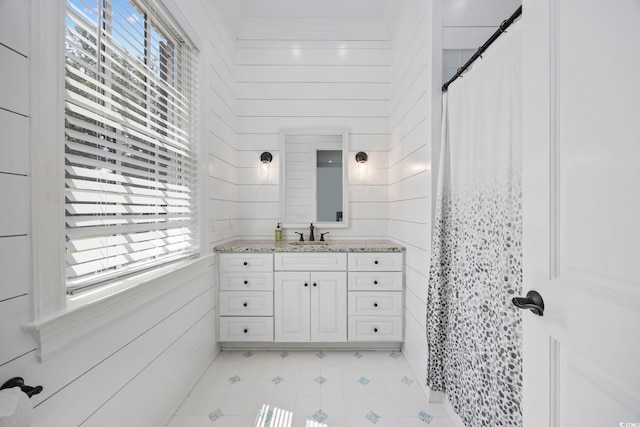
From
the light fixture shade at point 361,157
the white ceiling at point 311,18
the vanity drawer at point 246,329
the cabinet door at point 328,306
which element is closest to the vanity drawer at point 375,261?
the cabinet door at point 328,306

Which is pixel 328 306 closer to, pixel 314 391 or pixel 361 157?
pixel 314 391

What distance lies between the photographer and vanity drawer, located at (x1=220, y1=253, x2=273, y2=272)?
7.31 feet

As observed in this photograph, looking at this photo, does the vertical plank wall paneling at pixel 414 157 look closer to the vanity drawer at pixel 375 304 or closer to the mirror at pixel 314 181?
the vanity drawer at pixel 375 304

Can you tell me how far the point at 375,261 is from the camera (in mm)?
2248

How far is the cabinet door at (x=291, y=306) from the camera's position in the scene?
88.4 inches

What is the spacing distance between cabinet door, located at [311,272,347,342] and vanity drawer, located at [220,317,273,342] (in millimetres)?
383

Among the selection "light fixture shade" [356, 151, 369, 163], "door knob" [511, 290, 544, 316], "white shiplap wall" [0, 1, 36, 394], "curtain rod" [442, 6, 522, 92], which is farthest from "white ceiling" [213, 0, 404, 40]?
"door knob" [511, 290, 544, 316]

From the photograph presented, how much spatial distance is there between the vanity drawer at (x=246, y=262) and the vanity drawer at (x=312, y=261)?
0.08 metres

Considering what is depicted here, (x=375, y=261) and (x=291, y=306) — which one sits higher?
(x=375, y=261)

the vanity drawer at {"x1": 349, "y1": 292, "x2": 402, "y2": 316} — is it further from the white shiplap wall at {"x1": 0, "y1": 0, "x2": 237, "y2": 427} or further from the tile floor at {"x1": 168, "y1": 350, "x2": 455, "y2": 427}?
the white shiplap wall at {"x1": 0, "y1": 0, "x2": 237, "y2": 427}

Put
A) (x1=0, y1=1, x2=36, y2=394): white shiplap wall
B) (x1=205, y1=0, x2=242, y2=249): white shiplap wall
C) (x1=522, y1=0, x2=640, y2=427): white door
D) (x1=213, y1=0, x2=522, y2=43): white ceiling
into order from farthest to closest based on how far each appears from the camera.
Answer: (x1=213, y1=0, x2=522, y2=43): white ceiling → (x1=205, y1=0, x2=242, y2=249): white shiplap wall → (x1=0, y1=1, x2=36, y2=394): white shiplap wall → (x1=522, y1=0, x2=640, y2=427): white door

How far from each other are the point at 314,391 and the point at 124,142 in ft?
6.04

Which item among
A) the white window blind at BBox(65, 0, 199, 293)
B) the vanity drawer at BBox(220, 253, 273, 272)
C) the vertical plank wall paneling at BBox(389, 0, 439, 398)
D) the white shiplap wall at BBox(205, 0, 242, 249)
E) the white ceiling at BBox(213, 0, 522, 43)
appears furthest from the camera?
the white ceiling at BBox(213, 0, 522, 43)

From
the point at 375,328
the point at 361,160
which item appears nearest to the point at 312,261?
the point at 375,328
